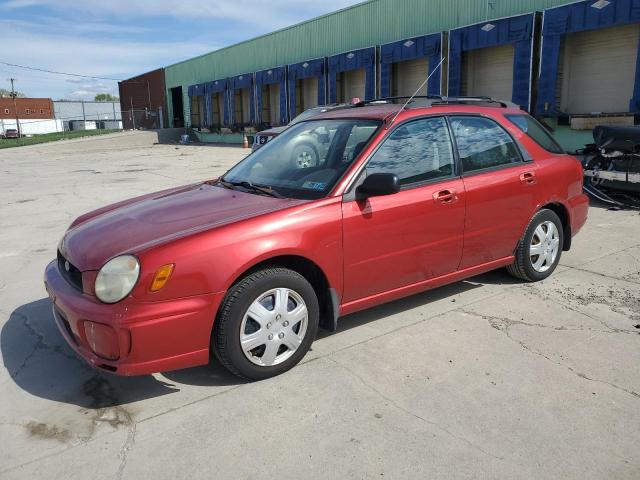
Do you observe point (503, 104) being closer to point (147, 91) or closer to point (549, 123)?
point (549, 123)

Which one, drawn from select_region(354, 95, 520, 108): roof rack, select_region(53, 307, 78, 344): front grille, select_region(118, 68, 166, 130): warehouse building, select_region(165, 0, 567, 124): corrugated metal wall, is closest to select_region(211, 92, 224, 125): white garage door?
select_region(165, 0, 567, 124): corrugated metal wall

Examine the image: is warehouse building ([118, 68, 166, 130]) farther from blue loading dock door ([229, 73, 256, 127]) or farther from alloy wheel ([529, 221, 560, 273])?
alloy wheel ([529, 221, 560, 273])

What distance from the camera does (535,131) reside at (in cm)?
486

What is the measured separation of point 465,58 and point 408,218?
661 inches

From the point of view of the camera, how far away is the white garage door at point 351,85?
2445 cm

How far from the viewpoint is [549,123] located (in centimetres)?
1589

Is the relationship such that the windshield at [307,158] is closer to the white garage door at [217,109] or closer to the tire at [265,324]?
the tire at [265,324]

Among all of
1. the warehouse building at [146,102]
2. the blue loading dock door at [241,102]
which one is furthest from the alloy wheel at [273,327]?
the warehouse building at [146,102]

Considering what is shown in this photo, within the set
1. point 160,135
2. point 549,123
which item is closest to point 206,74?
point 160,135

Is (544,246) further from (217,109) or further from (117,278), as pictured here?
(217,109)

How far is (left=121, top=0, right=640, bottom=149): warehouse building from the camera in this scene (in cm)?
1443

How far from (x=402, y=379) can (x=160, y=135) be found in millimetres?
39657

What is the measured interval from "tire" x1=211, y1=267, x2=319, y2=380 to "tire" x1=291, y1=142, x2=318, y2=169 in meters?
1.04

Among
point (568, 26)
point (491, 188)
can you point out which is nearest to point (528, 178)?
point (491, 188)
